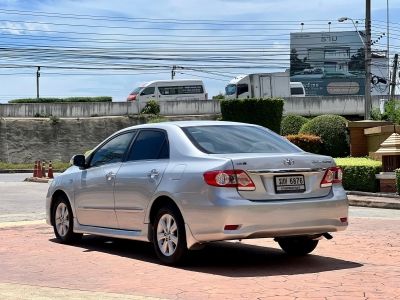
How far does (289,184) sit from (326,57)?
346ft

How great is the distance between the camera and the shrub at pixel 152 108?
169ft

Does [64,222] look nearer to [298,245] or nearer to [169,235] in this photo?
[169,235]

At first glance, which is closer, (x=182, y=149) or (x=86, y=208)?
(x=182, y=149)

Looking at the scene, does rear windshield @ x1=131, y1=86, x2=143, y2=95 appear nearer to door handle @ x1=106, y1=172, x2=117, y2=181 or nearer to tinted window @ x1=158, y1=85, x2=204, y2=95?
tinted window @ x1=158, y1=85, x2=204, y2=95

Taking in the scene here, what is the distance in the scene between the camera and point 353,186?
1855cm

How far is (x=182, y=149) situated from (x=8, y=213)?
26.8 ft

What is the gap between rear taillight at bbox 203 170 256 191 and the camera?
737cm

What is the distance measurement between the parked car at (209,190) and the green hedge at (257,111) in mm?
18076

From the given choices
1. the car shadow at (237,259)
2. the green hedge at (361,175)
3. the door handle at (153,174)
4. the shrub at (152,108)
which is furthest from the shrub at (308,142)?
the shrub at (152,108)

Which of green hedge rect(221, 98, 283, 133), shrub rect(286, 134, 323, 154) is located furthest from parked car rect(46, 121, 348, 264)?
green hedge rect(221, 98, 283, 133)

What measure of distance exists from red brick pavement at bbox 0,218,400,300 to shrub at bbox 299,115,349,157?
14145 millimetres

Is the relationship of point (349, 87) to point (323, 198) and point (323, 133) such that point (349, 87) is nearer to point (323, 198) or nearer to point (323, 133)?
point (323, 133)

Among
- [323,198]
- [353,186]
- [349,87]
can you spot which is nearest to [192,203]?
[323,198]

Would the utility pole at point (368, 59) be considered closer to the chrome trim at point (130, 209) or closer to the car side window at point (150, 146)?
the car side window at point (150, 146)
